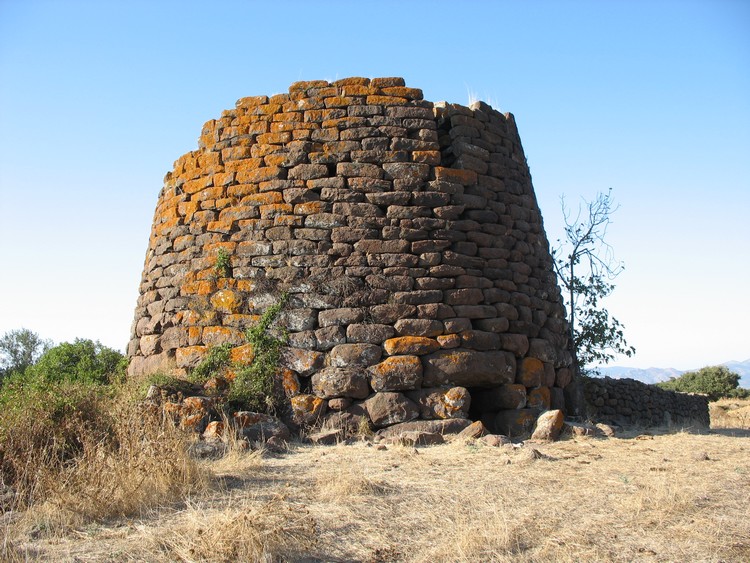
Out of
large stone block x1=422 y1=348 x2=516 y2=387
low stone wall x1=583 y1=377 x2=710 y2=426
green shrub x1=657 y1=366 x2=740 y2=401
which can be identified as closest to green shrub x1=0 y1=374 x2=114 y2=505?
large stone block x1=422 y1=348 x2=516 y2=387

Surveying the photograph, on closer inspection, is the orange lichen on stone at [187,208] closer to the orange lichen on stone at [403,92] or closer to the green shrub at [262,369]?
the green shrub at [262,369]

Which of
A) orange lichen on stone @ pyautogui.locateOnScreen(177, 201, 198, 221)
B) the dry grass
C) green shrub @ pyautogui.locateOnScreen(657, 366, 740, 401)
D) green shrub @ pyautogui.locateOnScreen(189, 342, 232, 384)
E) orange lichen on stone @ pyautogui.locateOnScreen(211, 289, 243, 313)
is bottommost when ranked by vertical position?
the dry grass

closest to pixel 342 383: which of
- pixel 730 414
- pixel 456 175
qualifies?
pixel 456 175

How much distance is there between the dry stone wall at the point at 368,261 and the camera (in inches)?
279

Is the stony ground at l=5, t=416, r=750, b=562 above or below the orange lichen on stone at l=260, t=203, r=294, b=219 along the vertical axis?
below

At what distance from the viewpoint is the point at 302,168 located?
773cm

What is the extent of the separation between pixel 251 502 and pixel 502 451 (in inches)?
108

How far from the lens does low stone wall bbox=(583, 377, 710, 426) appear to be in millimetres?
10641

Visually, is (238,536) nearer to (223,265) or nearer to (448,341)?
(448,341)

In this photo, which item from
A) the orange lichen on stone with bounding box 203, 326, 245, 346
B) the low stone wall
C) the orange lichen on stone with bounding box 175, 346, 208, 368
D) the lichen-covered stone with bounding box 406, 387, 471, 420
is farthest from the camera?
the low stone wall

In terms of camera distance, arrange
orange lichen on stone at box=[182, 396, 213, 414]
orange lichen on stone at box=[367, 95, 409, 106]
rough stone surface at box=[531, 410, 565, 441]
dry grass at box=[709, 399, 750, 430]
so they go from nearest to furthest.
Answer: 1. orange lichen on stone at box=[182, 396, 213, 414]
2. rough stone surface at box=[531, 410, 565, 441]
3. orange lichen on stone at box=[367, 95, 409, 106]
4. dry grass at box=[709, 399, 750, 430]

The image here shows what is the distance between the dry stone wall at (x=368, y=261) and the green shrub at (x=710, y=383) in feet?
54.8

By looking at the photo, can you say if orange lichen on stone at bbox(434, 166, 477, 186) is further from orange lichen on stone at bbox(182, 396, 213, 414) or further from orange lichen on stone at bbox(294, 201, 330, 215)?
orange lichen on stone at bbox(182, 396, 213, 414)

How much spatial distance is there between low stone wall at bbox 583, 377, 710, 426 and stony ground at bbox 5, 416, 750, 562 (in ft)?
15.2
